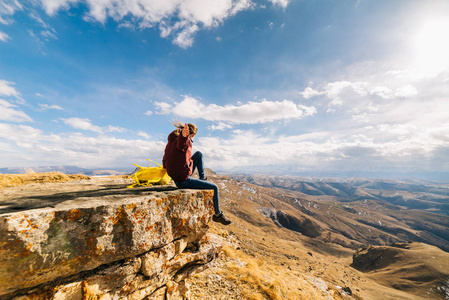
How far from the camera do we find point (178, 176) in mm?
7520

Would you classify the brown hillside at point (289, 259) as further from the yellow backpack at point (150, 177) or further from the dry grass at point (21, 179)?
the dry grass at point (21, 179)

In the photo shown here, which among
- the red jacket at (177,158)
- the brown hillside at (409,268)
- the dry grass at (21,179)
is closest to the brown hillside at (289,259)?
the brown hillside at (409,268)

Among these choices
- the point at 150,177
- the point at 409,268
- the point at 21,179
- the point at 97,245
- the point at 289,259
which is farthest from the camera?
the point at 409,268

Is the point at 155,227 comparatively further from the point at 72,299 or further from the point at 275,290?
the point at 275,290

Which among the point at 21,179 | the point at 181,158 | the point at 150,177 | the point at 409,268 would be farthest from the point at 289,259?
the point at 409,268

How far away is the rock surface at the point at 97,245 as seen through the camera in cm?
353

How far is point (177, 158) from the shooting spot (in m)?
7.23

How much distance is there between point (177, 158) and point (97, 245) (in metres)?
3.76

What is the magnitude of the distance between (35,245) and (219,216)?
609 cm

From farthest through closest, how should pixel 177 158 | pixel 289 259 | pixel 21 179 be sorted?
pixel 289 259 < pixel 21 179 < pixel 177 158

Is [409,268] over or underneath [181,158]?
underneath

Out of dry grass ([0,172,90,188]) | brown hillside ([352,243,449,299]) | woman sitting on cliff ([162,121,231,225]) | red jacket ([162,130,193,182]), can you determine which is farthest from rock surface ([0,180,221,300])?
brown hillside ([352,243,449,299])

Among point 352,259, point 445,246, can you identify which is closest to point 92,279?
point 352,259

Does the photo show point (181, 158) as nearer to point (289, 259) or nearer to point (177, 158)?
point (177, 158)
